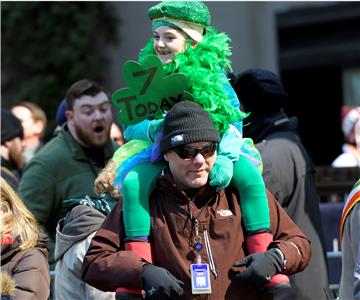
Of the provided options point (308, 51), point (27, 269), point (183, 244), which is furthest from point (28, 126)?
point (308, 51)

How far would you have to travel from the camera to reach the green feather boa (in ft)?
13.0

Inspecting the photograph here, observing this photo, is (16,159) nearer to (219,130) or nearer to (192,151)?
(219,130)

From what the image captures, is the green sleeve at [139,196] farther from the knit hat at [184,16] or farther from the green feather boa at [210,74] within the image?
the knit hat at [184,16]

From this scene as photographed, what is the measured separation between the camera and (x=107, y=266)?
144 inches

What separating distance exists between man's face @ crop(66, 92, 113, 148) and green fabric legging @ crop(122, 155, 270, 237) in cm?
213

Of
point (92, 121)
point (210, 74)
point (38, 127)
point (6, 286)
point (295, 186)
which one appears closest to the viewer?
point (6, 286)

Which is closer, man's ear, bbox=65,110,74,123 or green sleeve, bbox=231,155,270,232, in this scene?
green sleeve, bbox=231,155,270,232

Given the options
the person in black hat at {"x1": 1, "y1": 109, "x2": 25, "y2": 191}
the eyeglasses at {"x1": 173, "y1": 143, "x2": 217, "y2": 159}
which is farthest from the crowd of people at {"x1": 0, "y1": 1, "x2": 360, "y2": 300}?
the person in black hat at {"x1": 1, "y1": 109, "x2": 25, "y2": 191}

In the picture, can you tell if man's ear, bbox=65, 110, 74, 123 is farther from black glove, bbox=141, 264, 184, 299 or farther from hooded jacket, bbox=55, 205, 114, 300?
black glove, bbox=141, 264, 184, 299

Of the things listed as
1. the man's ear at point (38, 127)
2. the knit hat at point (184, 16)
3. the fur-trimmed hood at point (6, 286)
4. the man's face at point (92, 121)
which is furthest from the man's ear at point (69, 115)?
the man's ear at point (38, 127)

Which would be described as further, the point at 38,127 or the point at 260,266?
the point at 38,127

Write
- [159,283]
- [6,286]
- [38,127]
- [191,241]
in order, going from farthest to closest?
[38,127]
[6,286]
[191,241]
[159,283]

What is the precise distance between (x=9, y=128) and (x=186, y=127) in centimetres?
351

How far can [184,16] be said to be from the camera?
4203 millimetres
